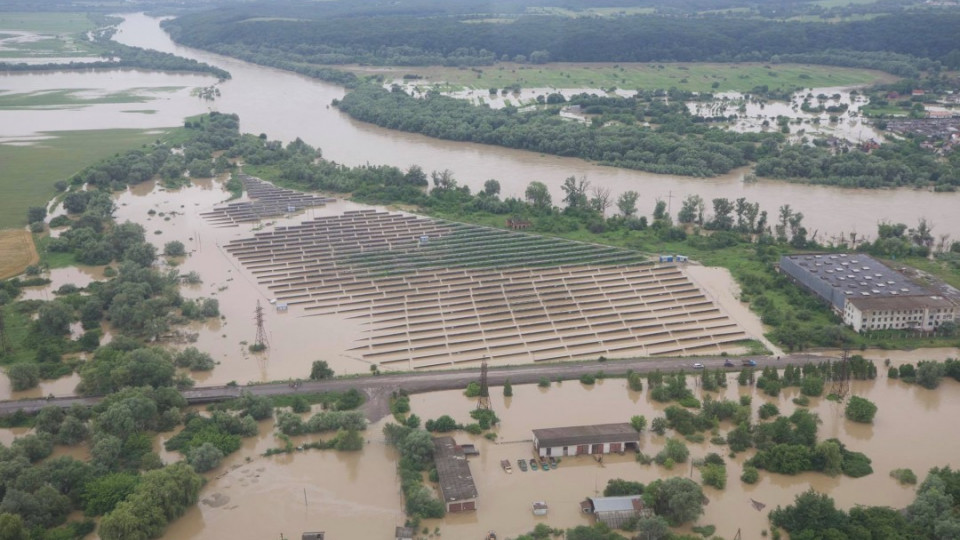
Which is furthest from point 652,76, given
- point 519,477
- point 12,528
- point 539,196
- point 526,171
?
point 12,528

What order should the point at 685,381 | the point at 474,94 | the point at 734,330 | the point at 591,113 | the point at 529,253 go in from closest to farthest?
the point at 685,381, the point at 734,330, the point at 529,253, the point at 591,113, the point at 474,94

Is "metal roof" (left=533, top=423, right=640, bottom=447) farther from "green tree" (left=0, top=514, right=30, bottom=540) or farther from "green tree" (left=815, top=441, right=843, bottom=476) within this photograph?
"green tree" (left=0, top=514, right=30, bottom=540)

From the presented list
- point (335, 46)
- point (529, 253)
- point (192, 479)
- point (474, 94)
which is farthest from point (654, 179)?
point (335, 46)

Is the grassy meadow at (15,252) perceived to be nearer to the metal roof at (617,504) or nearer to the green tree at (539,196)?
the green tree at (539,196)

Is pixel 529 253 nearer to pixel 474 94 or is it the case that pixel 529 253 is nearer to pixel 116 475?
pixel 116 475

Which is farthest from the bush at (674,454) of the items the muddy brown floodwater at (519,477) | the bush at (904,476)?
the bush at (904,476)

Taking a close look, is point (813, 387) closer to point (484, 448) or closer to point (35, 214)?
point (484, 448)
